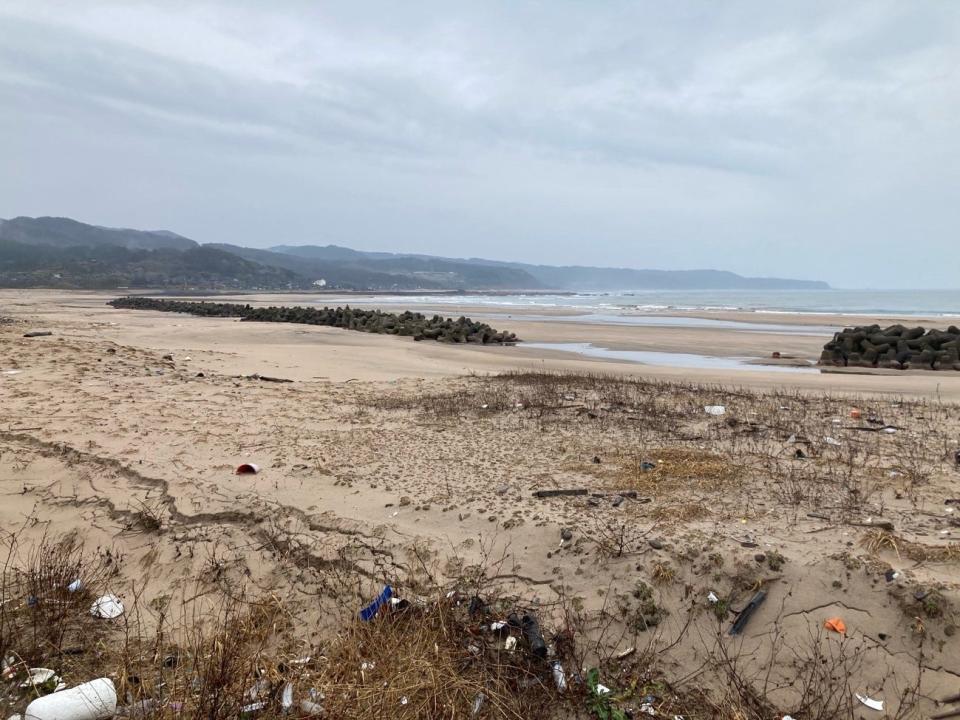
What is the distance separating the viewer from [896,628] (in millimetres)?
3518

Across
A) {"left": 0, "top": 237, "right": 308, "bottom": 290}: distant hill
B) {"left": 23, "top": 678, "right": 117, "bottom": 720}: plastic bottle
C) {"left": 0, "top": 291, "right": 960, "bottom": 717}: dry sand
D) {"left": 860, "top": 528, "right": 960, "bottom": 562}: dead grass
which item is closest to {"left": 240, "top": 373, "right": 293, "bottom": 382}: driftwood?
{"left": 0, "top": 291, "right": 960, "bottom": 717}: dry sand

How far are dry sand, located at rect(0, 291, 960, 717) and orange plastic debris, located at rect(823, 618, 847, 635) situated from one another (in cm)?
5

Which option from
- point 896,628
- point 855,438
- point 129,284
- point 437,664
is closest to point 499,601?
point 437,664

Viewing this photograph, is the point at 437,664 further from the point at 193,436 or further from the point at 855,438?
the point at 855,438

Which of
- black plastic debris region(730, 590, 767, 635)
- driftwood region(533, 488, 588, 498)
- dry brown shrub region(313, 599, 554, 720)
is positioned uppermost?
driftwood region(533, 488, 588, 498)

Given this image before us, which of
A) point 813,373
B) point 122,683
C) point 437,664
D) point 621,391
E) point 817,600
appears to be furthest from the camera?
point 813,373

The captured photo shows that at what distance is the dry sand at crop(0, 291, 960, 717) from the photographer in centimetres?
372

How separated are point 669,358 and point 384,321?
15.8 meters

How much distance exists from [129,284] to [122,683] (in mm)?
129239

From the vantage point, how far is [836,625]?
3.60 m

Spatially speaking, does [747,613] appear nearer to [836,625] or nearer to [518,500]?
[836,625]

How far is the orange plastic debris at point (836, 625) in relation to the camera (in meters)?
3.58

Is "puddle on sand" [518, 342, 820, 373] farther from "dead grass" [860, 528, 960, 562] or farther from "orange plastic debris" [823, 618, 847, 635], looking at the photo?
"orange plastic debris" [823, 618, 847, 635]

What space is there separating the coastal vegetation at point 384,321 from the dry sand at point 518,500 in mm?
14836
